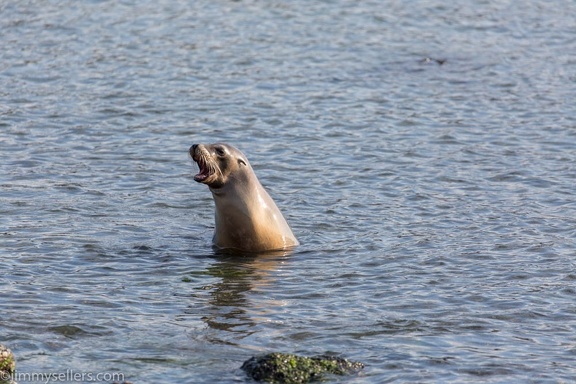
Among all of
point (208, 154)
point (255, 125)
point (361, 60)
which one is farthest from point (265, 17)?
point (208, 154)

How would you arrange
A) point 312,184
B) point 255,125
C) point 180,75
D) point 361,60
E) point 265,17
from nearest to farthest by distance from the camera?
point 312,184 → point 255,125 → point 180,75 → point 361,60 → point 265,17

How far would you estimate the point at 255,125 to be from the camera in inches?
662

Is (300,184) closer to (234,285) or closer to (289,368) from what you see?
(234,285)

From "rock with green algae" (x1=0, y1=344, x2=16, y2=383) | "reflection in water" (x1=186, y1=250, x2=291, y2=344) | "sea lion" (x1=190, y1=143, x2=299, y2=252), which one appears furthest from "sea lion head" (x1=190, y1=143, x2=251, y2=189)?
"rock with green algae" (x1=0, y1=344, x2=16, y2=383)

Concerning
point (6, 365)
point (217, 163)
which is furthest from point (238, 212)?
point (6, 365)

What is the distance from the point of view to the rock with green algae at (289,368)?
26.1 feet

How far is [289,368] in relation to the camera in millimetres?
7992

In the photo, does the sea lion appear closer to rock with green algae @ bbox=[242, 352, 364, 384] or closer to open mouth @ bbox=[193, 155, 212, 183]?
open mouth @ bbox=[193, 155, 212, 183]

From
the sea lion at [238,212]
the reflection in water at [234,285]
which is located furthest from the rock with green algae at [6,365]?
the sea lion at [238,212]

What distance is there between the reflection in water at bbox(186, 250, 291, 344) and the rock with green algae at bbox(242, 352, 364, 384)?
106 cm

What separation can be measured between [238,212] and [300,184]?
2.36m

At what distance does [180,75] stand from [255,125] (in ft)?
9.52

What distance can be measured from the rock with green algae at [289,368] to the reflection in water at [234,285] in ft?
3.49

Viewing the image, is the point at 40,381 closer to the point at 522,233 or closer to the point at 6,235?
the point at 6,235
